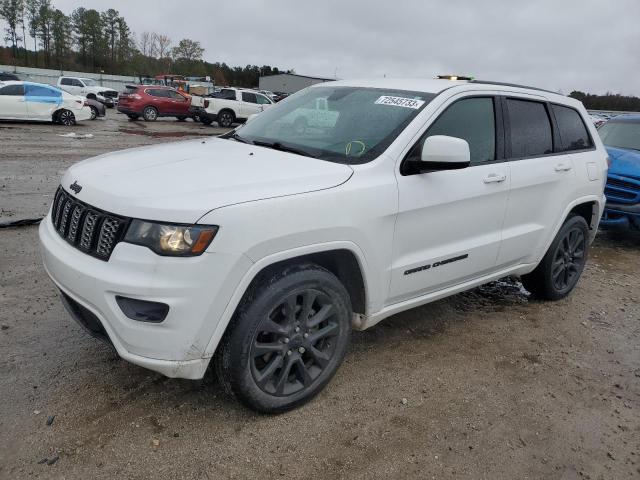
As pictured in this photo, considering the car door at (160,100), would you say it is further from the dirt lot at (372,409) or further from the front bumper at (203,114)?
the dirt lot at (372,409)

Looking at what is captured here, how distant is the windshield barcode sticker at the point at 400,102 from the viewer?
3.34m

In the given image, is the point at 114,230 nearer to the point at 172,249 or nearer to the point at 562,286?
the point at 172,249

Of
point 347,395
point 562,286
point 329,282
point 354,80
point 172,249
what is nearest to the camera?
point 172,249

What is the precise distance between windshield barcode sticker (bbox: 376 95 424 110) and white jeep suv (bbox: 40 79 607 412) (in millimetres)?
16

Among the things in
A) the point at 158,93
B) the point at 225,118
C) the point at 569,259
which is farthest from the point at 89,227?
the point at 158,93

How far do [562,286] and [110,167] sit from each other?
3.97m

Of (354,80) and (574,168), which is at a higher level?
(354,80)

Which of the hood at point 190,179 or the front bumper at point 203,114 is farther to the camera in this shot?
the front bumper at point 203,114

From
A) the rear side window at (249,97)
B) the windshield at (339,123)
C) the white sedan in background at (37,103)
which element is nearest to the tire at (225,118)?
the rear side window at (249,97)

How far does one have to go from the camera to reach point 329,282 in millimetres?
2811

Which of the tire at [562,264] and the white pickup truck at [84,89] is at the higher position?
the tire at [562,264]

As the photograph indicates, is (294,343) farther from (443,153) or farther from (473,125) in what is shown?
(473,125)

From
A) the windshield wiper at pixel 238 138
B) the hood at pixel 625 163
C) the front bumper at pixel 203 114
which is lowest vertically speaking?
the front bumper at pixel 203 114

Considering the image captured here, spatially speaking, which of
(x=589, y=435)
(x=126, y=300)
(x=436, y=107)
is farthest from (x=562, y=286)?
(x=126, y=300)
